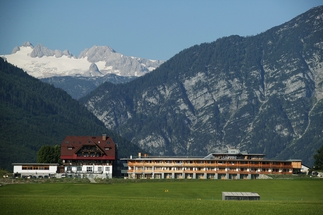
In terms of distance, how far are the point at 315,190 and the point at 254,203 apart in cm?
4200

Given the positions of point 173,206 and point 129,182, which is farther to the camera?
point 129,182

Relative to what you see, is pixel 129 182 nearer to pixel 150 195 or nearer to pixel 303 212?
pixel 150 195

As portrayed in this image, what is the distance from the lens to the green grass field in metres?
104

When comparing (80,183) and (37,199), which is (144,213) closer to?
(37,199)

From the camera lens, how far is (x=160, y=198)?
132 meters

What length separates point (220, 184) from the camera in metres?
173

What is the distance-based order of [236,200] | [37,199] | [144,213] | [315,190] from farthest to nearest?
[315,190]
[236,200]
[37,199]
[144,213]

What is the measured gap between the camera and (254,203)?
4621 inches

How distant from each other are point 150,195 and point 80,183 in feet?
108

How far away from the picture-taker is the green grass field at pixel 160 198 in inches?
4077

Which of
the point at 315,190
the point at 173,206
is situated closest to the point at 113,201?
the point at 173,206

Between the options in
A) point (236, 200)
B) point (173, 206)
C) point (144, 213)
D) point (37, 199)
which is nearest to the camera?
point (144, 213)

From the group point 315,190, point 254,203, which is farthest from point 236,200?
point 315,190

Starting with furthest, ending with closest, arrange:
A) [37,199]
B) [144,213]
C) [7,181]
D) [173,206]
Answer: [7,181]
[37,199]
[173,206]
[144,213]
